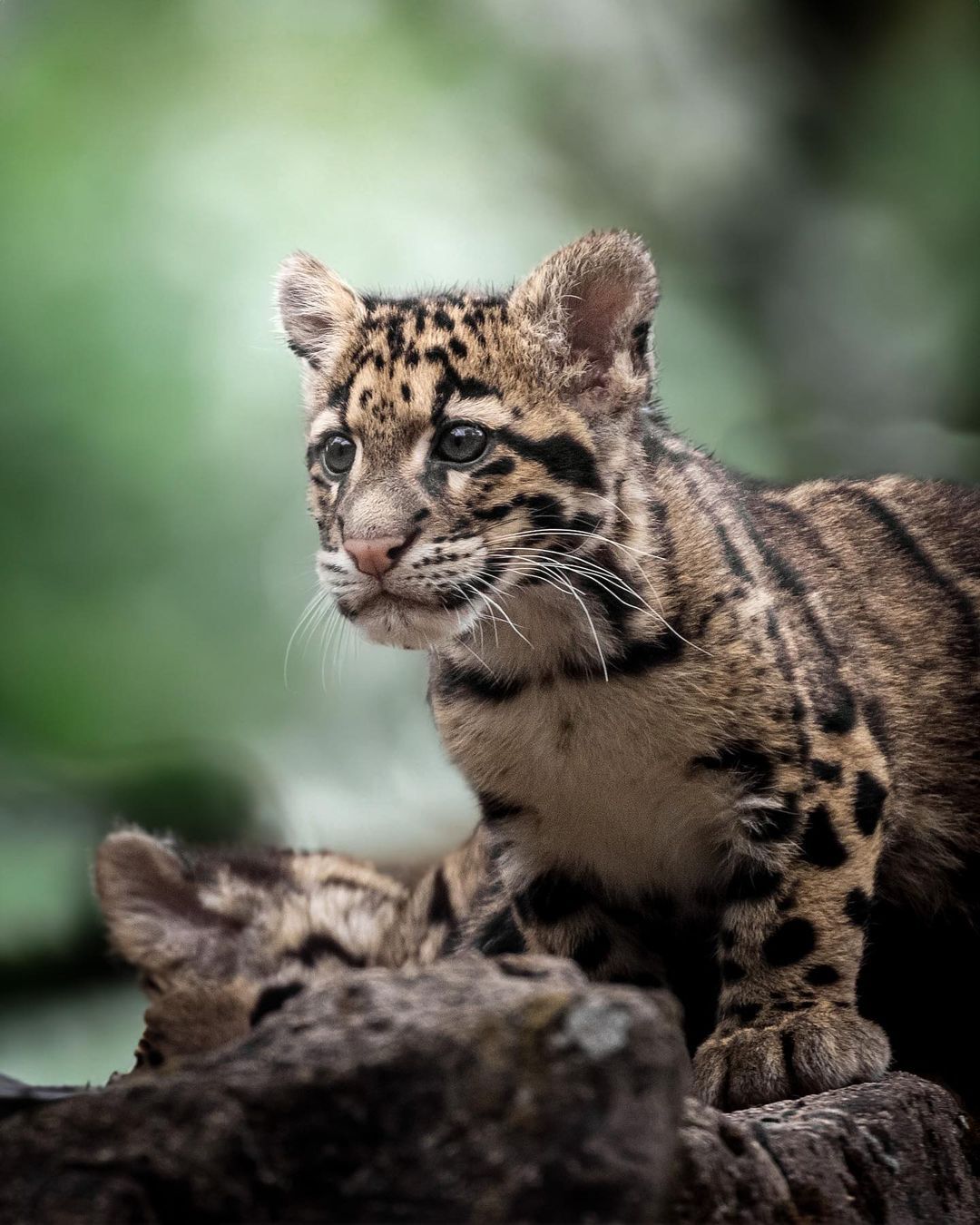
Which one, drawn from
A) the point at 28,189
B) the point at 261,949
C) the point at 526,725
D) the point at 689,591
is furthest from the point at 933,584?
the point at 28,189

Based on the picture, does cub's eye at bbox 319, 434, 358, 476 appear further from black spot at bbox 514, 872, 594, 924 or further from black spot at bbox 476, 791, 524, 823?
black spot at bbox 514, 872, 594, 924

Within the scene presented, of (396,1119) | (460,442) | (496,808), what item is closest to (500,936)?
(496,808)

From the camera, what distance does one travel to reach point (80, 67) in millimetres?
6539

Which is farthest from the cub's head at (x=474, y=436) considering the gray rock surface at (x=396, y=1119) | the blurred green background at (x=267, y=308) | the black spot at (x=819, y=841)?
the blurred green background at (x=267, y=308)

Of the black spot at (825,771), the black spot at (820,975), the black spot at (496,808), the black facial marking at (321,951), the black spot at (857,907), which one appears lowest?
the black facial marking at (321,951)

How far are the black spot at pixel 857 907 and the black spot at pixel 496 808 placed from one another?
2.56 ft

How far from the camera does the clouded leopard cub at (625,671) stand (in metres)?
3.35

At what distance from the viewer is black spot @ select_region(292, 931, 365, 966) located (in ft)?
13.9

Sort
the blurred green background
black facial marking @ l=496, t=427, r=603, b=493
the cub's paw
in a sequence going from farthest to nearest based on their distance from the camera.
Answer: the blurred green background
black facial marking @ l=496, t=427, r=603, b=493
the cub's paw

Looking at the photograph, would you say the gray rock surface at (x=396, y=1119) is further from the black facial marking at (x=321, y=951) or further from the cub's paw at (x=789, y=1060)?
→ the black facial marking at (x=321, y=951)

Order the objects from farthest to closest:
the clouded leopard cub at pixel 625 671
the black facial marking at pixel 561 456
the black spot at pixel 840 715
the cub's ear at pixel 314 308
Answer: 1. the cub's ear at pixel 314 308
2. the black spot at pixel 840 715
3. the black facial marking at pixel 561 456
4. the clouded leopard cub at pixel 625 671

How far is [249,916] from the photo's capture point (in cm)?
425

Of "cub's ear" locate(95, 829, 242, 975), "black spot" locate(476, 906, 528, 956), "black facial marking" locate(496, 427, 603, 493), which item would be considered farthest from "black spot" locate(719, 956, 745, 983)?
"cub's ear" locate(95, 829, 242, 975)

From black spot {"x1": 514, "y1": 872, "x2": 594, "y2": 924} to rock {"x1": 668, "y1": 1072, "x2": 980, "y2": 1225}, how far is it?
33.3 inches
